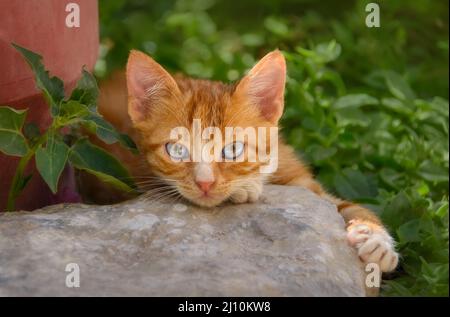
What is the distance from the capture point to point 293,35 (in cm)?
520

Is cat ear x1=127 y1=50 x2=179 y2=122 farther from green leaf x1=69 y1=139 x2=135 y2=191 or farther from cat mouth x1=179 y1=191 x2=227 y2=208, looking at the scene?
cat mouth x1=179 y1=191 x2=227 y2=208

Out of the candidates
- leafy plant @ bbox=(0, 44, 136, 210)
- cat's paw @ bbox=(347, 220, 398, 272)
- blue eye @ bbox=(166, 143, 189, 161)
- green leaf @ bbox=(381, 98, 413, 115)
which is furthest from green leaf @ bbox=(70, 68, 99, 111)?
green leaf @ bbox=(381, 98, 413, 115)

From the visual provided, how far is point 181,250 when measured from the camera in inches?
97.7

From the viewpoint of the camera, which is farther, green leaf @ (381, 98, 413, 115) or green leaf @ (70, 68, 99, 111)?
green leaf @ (381, 98, 413, 115)

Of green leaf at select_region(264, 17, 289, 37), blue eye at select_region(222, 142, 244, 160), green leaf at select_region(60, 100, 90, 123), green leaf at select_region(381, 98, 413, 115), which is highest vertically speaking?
green leaf at select_region(264, 17, 289, 37)

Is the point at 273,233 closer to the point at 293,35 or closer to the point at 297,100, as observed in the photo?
the point at 297,100

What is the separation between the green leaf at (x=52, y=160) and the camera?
2568 millimetres

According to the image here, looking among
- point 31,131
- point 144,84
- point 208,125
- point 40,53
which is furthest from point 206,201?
point 40,53

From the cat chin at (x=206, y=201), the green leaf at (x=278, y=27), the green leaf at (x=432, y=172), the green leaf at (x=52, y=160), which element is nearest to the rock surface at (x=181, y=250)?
the cat chin at (x=206, y=201)

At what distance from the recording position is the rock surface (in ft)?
7.40

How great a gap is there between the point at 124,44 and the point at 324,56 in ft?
4.48

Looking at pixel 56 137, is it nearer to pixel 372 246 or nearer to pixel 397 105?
pixel 372 246

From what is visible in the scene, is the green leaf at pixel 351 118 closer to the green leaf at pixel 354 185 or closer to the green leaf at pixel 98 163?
the green leaf at pixel 354 185

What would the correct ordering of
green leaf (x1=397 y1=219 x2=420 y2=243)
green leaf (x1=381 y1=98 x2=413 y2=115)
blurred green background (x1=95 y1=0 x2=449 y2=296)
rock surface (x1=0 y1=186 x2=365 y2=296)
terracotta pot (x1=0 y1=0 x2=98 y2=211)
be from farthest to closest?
1. green leaf (x1=381 y1=98 x2=413 y2=115)
2. blurred green background (x1=95 y1=0 x2=449 y2=296)
3. green leaf (x1=397 y1=219 x2=420 y2=243)
4. terracotta pot (x1=0 y1=0 x2=98 y2=211)
5. rock surface (x1=0 y1=186 x2=365 y2=296)
